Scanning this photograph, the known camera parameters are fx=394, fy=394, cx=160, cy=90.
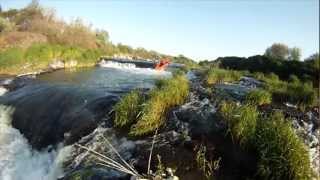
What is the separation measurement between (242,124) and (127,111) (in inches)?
134

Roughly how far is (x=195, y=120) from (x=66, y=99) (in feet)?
17.9

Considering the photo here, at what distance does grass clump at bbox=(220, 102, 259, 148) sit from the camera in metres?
9.44

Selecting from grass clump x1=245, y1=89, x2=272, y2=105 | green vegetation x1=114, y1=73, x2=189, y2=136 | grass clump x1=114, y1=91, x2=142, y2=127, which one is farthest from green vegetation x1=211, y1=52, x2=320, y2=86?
grass clump x1=114, y1=91, x2=142, y2=127

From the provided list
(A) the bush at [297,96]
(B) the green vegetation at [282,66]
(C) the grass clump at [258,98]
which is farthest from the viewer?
(B) the green vegetation at [282,66]

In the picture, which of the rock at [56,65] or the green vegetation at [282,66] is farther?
the green vegetation at [282,66]

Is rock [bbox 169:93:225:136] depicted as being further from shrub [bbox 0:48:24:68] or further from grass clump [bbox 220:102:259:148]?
shrub [bbox 0:48:24:68]

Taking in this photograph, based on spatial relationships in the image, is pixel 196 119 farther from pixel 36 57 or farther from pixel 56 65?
pixel 56 65

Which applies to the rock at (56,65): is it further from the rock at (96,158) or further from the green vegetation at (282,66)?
the rock at (96,158)

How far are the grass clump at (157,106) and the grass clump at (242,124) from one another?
1.92 meters

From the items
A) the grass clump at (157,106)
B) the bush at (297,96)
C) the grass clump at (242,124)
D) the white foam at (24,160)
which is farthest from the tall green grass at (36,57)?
the grass clump at (242,124)

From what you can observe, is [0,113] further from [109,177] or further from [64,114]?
[109,177]

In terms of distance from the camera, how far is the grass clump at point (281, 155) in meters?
7.95

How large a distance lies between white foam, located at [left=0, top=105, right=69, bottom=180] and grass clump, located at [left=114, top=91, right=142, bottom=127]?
5.57ft

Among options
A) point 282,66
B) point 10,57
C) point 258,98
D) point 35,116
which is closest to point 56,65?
point 10,57
